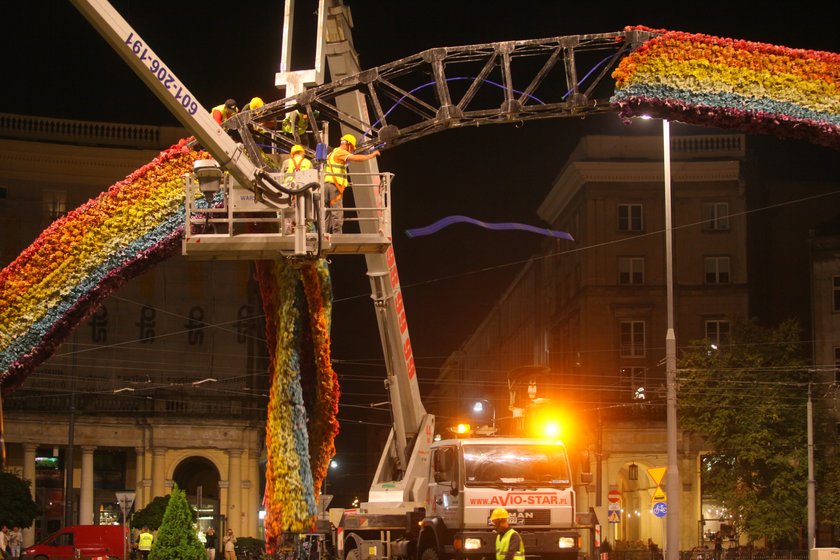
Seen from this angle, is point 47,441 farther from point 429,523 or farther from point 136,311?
point 429,523

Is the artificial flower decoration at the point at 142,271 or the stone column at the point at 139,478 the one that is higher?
the artificial flower decoration at the point at 142,271

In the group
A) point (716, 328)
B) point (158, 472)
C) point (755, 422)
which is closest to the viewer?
point (755, 422)

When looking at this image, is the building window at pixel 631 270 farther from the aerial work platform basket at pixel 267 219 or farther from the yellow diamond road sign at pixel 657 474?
the aerial work platform basket at pixel 267 219

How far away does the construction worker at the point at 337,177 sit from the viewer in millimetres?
18109

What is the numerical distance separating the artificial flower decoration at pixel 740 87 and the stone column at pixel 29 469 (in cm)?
4588

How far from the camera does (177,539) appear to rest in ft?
85.6

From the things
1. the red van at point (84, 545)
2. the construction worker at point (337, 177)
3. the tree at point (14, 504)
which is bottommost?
the red van at point (84, 545)

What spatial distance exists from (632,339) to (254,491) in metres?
19.2

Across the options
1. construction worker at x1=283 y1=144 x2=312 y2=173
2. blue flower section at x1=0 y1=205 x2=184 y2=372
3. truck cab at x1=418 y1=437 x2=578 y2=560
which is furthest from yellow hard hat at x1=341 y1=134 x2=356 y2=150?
truck cab at x1=418 y1=437 x2=578 y2=560

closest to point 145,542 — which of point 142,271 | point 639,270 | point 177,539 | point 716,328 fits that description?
point 177,539

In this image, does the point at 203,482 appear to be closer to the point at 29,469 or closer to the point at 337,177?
the point at 29,469

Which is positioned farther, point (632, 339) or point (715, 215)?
point (715, 215)

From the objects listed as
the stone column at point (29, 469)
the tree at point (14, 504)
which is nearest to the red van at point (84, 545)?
the tree at point (14, 504)

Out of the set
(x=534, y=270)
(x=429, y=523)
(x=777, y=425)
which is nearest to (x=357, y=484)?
(x=534, y=270)
